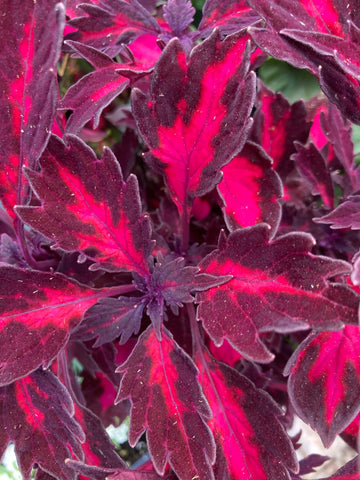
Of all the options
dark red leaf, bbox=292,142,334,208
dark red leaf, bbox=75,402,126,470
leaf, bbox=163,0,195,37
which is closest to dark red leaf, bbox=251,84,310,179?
dark red leaf, bbox=292,142,334,208

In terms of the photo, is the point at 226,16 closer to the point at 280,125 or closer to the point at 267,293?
the point at 280,125

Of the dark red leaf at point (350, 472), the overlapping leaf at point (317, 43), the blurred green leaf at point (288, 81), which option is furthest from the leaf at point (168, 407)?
the blurred green leaf at point (288, 81)

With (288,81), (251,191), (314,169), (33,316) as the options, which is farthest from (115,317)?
(288,81)

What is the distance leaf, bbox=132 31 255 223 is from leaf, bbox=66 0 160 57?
12 cm

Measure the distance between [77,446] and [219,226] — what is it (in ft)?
1.01

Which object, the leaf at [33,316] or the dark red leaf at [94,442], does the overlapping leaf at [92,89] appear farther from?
the dark red leaf at [94,442]

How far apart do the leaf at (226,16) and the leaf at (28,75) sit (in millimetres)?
197

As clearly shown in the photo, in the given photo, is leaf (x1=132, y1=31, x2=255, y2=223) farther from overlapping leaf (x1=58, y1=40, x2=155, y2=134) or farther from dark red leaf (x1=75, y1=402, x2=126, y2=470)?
dark red leaf (x1=75, y1=402, x2=126, y2=470)

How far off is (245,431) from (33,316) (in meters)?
0.24

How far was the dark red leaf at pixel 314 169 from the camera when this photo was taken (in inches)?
23.5

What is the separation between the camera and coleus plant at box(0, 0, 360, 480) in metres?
0.39

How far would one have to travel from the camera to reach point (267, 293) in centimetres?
40

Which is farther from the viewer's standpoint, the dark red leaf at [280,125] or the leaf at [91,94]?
the dark red leaf at [280,125]

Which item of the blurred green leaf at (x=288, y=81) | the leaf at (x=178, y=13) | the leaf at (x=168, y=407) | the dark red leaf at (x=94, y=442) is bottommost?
the dark red leaf at (x=94, y=442)
